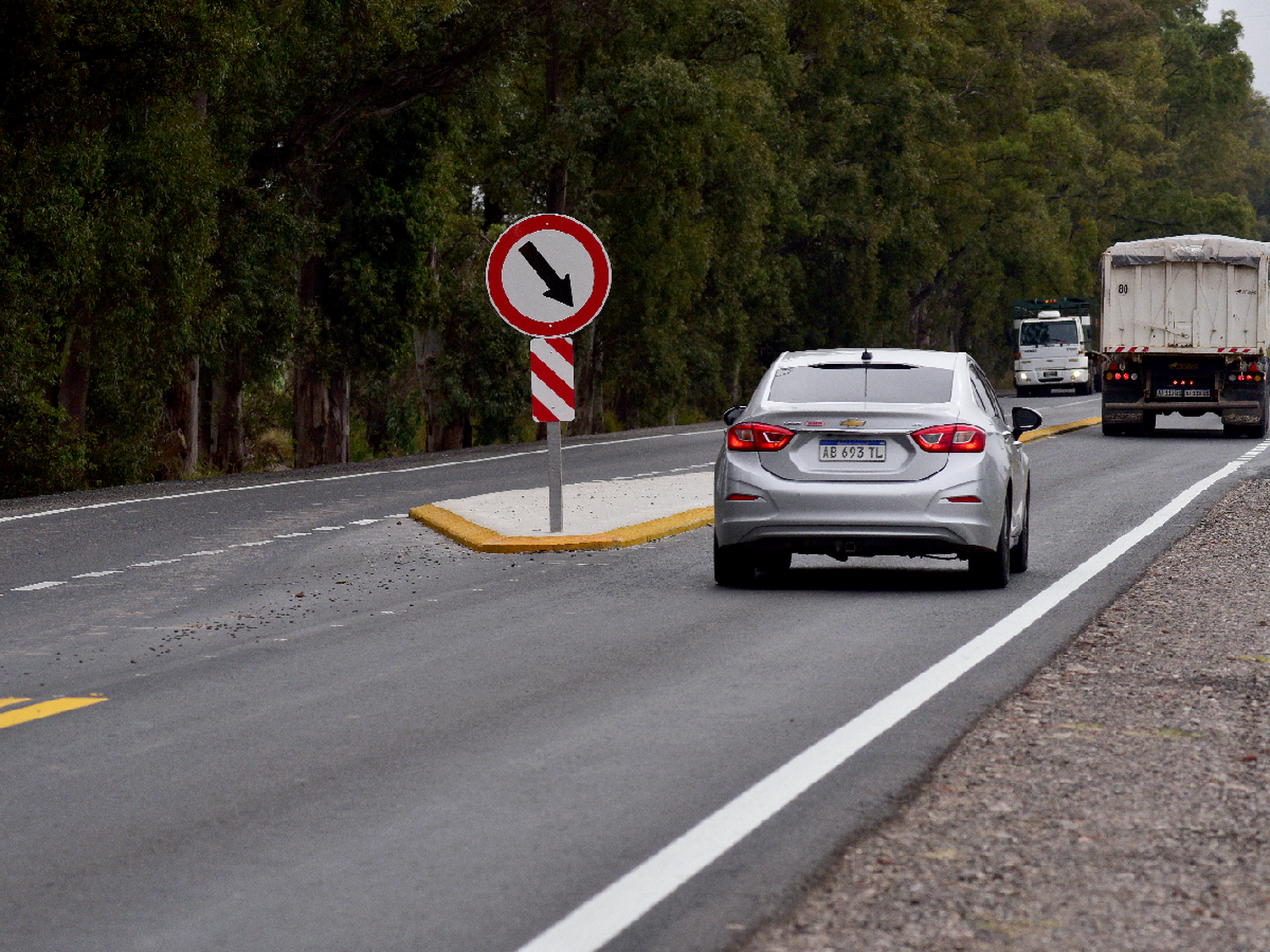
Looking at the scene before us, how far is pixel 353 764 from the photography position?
7117mm

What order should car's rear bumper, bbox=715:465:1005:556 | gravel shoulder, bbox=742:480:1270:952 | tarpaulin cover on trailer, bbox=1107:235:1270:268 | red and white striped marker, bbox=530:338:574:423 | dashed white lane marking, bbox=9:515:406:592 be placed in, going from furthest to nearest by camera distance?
tarpaulin cover on trailer, bbox=1107:235:1270:268
red and white striped marker, bbox=530:338:574:423
dashed white lane marking, bbox=9:515:406:592
car's rear bumper, bbox=715:465:1005:556
gravel shoulder, bbox=742:480:1270:952

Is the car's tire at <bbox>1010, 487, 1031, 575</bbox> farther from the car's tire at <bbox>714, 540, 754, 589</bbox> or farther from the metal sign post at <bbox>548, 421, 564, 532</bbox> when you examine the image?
the metal sign post at <bbox>548, 421, 564, 532</bbox>

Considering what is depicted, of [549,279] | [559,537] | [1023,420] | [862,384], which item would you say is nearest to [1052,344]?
[549,279]

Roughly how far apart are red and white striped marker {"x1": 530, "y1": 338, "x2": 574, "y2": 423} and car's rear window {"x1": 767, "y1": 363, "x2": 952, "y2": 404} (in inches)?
117

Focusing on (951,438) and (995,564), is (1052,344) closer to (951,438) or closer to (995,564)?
(995,564)

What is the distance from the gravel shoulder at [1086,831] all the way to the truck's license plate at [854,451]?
8.85 ft

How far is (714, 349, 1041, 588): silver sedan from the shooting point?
12.1 meters

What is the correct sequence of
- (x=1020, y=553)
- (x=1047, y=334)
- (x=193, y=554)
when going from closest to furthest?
(x=1020, y=553) → (x=193, y=554) → (x=1047, y=334)

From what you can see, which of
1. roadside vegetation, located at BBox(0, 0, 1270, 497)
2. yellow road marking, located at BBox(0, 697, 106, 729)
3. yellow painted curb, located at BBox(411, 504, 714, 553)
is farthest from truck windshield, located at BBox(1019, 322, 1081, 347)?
yellow road marking, located at BBox(0, 697, 106, 729)

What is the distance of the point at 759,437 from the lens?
12.4 meters

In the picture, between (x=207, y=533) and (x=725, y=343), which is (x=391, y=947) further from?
(x=725, y=343)

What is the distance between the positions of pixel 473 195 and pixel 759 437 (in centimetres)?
3574

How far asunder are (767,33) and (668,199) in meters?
4.35

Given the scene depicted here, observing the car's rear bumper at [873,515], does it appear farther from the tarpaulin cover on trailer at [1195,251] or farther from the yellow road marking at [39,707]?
the tarpaulin cover on trailer at [1195,251]
